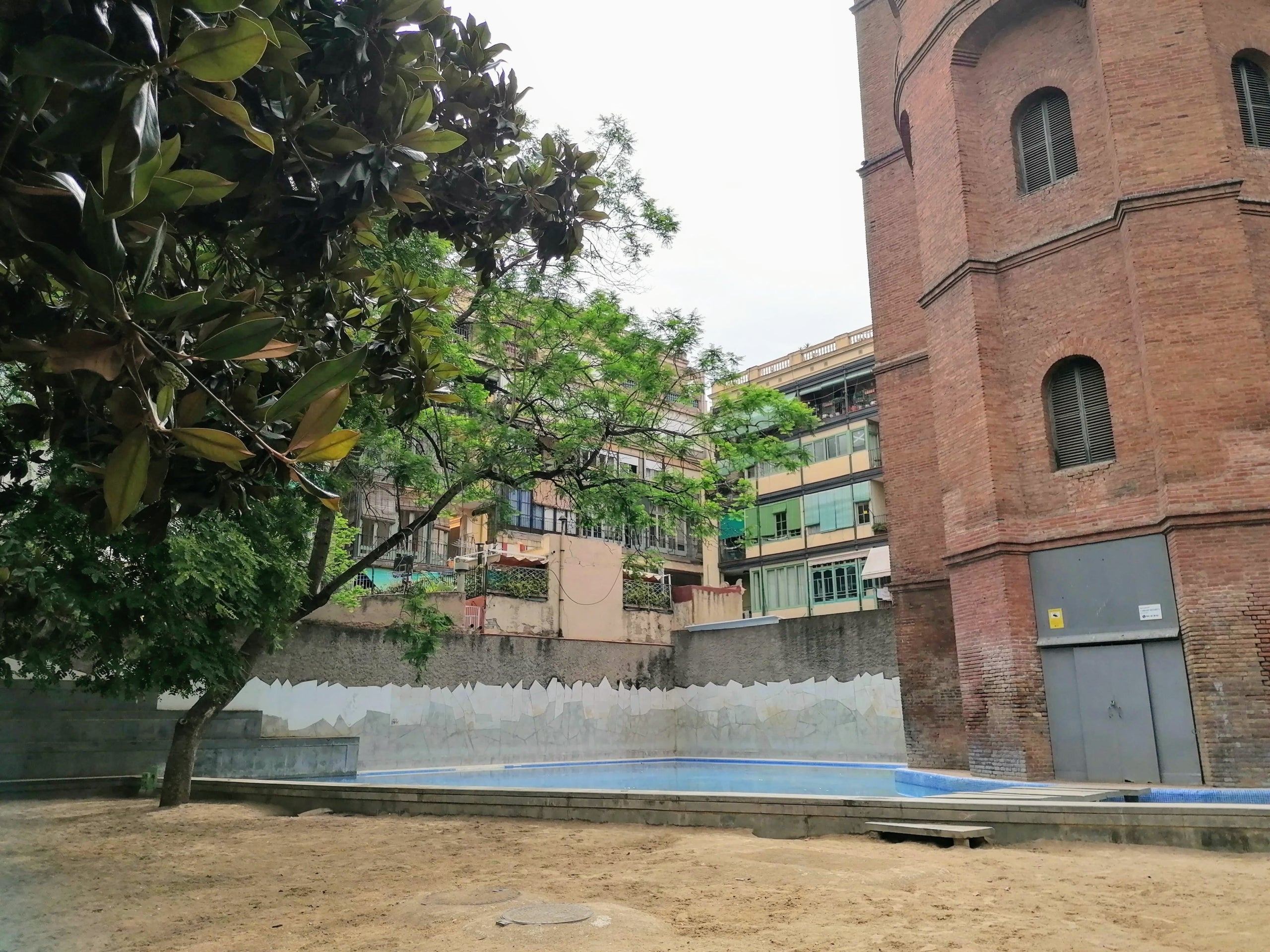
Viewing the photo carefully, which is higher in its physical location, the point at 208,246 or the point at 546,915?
the point at 208,246

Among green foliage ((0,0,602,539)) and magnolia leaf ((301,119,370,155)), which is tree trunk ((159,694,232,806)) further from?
magnolia leaf ((301,119,370,155))

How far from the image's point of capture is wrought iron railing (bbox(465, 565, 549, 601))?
80.6ft

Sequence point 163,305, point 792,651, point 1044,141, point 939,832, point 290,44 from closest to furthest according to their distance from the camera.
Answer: point 163,305 → point 290,44 → point 939,832 → point 1044,141 → point 792,651

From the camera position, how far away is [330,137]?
350cm

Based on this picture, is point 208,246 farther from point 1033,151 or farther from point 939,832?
point 1033,151

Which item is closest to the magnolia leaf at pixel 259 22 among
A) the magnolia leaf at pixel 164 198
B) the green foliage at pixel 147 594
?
the magnolia leaf at pixel 164 198

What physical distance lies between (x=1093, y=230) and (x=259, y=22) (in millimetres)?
12732

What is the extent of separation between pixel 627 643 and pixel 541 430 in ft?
46.0

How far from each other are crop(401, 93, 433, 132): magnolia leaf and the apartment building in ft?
93.6

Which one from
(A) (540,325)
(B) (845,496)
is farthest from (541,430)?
(B) (845,496)

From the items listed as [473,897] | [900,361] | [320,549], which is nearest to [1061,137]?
[900,361]

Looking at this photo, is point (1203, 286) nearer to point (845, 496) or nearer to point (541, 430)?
point (541, 430)

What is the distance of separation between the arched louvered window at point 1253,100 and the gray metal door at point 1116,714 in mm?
6916

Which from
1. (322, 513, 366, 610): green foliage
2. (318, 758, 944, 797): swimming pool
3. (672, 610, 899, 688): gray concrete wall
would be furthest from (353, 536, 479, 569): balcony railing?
(318, 758, 944, 797): swimming pool
